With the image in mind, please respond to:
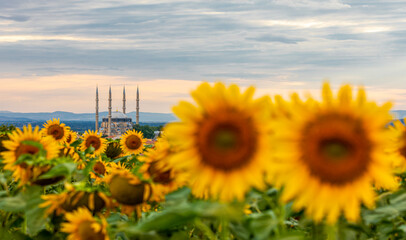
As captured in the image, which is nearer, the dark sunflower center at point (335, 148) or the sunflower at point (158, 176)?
the dark sunflower center at point (335, 148)

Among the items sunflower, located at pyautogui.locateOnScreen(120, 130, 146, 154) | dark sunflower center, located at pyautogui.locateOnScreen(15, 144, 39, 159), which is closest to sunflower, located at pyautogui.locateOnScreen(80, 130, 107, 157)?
sunflower, located at pyautogui.locateOnScreen(120, 130, 146, 154)

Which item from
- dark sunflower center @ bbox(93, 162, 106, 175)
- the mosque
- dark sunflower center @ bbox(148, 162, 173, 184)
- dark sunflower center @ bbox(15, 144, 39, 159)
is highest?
dark sunflower center @ bbox(15, 144, 39, 159)

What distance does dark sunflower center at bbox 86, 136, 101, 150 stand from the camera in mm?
7271

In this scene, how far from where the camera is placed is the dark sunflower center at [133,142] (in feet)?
24.9

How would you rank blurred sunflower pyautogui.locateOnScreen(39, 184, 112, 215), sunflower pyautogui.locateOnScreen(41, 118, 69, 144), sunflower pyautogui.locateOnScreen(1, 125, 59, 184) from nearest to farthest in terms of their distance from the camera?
blurred sunflower pyautogui.locateOnScreen(39, 184, 112, 215) → sunflower pyautogui.locateOnScreen(1, 125, 59, 184) → sunflower pyautogui.locateOnScreen(41, 118, 69, 144)

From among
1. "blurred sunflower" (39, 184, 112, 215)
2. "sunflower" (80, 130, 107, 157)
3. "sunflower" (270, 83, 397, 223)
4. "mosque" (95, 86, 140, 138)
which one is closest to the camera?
"sunflower" (270, 83, 397, 223)

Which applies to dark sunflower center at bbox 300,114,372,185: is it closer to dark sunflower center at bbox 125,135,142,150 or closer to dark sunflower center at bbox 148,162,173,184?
dark sunflower center at bbox 148,162,173,184

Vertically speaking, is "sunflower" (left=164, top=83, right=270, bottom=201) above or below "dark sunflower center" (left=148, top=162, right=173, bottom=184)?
above

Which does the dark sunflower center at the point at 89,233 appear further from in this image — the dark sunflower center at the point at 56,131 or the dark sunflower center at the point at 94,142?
the dark sunflower center at the point at 94,142

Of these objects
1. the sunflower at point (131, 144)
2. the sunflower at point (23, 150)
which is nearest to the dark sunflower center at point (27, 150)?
the sunflower at point (23, 150)

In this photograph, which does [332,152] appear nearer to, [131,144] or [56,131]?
[56,131]

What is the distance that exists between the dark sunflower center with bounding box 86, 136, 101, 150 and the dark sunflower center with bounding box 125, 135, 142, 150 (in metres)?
0.49

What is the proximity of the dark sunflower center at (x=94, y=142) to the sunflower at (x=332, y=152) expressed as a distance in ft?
19.5

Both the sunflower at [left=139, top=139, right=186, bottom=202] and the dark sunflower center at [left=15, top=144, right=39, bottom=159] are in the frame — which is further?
the dark sunflower center at [left=15, top=144, right=39, bottom=159]
